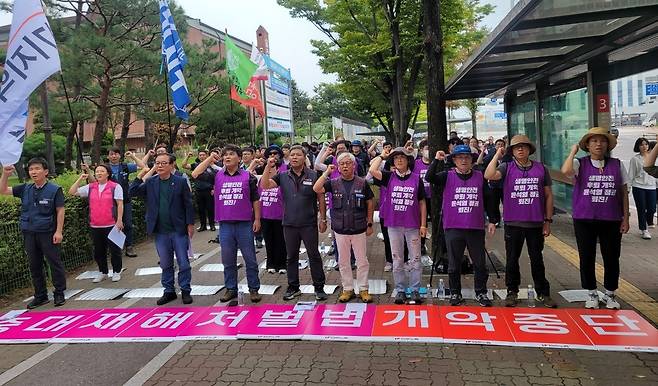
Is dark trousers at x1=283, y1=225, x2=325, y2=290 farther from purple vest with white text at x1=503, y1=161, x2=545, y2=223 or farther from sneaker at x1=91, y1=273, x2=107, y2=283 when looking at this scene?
sneaker at x1=91, y1=273, x2=107, y2=283

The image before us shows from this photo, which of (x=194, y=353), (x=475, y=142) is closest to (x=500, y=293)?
(x=194, y=353)

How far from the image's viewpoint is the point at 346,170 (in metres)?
5.96

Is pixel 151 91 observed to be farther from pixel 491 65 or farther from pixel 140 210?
pixel 491 65

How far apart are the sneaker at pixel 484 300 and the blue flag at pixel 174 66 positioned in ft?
18.6

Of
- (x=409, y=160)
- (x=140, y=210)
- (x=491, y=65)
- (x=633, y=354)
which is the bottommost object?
(x=633, y=354)

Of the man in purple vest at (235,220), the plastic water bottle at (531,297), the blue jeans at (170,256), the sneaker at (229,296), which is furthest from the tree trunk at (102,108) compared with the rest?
the plastic water bottle at (531,297)

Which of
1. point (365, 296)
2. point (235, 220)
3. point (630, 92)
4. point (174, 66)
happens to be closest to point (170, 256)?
point (235, 220)

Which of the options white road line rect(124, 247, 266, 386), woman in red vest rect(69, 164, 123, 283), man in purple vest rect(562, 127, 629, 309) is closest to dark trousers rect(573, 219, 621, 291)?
man in purple vest rect(562, 127, 629, 309)

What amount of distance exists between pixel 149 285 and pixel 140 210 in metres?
3.69

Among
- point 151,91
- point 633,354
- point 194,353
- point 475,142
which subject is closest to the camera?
point 633,354

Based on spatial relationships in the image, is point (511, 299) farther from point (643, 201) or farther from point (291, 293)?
point (643, 201)

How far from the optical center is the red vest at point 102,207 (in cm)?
757

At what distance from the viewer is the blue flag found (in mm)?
9055

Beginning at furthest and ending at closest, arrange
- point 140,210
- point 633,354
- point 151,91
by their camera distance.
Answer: point 151,91 < point 140,210 < point 633,354
